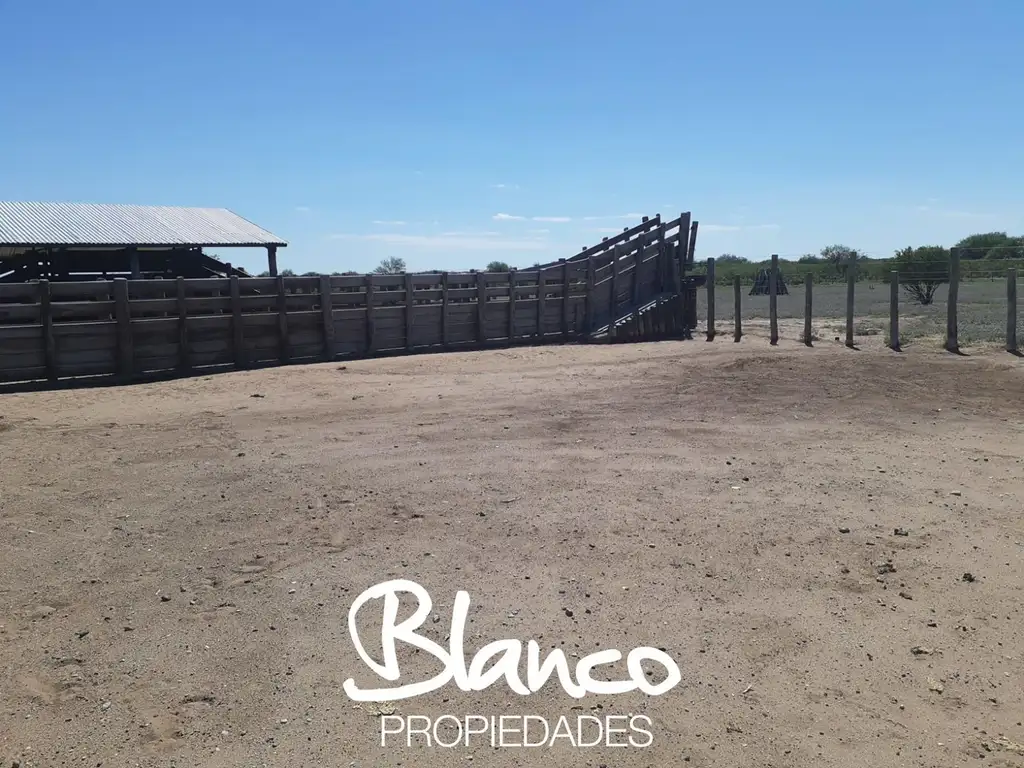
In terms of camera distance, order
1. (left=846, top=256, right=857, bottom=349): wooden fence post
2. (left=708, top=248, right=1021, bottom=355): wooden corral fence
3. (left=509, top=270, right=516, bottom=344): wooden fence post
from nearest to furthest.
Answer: (left=708, top=248, right=1021, bottom=355): wooden corral fence, (left=846, top=256, right=857, bottom=349): wooden fence post, (left=509, top=270, right=516, bottom=344): wooden fence post

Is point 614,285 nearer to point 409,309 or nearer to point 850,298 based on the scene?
point 409,309

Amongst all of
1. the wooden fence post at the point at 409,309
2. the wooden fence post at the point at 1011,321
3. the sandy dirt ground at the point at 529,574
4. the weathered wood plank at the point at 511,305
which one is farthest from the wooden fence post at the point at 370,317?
the wooden fence post at the point at 1011,321

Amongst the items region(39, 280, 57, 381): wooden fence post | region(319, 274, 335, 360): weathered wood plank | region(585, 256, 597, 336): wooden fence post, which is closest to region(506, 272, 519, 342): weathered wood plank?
region(585, 256, 597, 336): wooden fence post

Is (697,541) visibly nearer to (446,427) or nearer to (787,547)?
(787,547)

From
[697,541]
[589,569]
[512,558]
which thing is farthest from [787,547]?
[512,558]

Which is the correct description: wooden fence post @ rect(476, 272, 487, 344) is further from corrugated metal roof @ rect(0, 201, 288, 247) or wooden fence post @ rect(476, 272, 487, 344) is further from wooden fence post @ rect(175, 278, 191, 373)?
corrugated metal roof @ rect(0, 201, 288, 247)

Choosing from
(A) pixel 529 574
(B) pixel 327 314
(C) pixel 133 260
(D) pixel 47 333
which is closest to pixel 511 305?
(B) pixel 327 314

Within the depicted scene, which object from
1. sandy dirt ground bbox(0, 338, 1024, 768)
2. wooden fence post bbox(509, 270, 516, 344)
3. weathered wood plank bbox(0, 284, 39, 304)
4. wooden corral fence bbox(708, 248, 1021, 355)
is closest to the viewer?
sandy dirt ground bbox(0, 338, 1024, 768)

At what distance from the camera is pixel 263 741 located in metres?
3.59

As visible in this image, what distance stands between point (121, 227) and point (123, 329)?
50.1ft

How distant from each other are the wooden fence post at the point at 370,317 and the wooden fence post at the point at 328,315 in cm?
80

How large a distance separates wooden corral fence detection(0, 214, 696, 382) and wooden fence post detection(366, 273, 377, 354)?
24 mm

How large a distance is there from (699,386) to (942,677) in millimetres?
7839

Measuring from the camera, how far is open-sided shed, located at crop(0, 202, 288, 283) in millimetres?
25469
